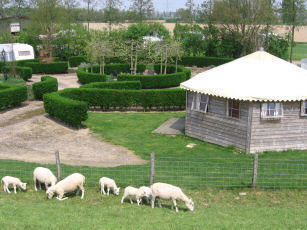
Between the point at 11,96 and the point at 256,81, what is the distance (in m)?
18.4

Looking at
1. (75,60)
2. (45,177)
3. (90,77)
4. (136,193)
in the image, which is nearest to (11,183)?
(45,177)

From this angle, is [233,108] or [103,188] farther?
[233,108]

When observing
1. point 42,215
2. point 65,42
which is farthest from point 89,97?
point 65,42

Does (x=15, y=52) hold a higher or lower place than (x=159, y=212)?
higher

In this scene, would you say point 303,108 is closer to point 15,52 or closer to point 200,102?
point 200,102

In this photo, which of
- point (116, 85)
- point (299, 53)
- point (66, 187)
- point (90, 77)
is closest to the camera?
point (66, 187)

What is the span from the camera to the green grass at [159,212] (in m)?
9.67

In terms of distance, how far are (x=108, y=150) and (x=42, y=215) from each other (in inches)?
389

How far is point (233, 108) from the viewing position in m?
20.0

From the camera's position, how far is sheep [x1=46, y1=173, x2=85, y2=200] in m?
12.3

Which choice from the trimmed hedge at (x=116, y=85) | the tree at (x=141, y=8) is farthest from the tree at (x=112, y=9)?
the trimmed hedge at (x=116, y=85)

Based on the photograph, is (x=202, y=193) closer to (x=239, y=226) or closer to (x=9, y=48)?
(x=239, y=226)

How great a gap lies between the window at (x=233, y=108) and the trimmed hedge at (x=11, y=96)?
17.0 m

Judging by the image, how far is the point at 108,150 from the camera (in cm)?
2009
